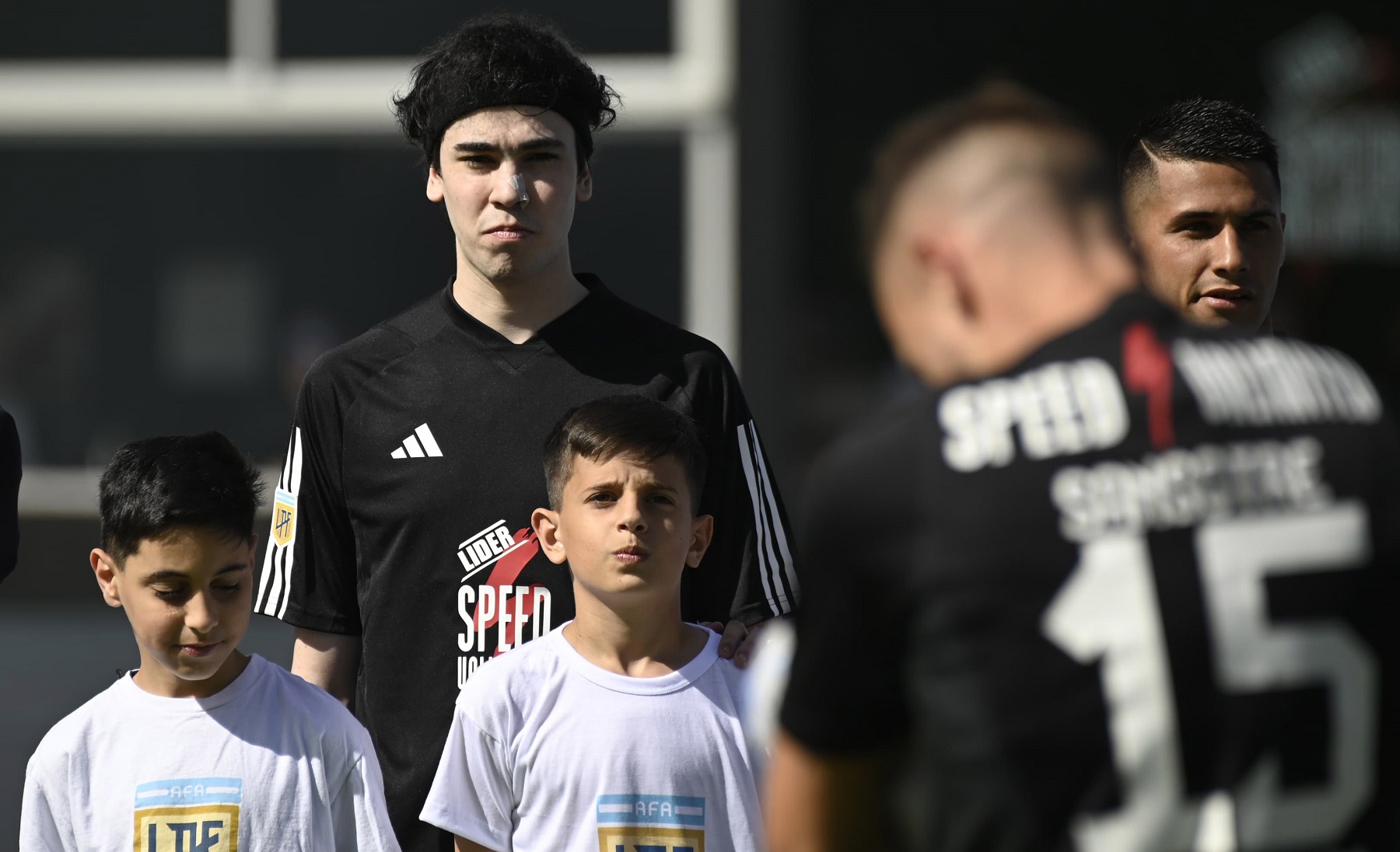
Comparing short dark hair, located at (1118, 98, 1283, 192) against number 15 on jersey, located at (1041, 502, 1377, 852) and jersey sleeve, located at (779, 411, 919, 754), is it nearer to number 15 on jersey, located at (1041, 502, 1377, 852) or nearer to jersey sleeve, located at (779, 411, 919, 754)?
number 15 on jersey, located at (1041, 502, 1377, 852)

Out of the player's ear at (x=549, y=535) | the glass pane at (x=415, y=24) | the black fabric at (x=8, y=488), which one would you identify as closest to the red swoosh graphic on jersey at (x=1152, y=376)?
the player's ear at (x=549, y=535)

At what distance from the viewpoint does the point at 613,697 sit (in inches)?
111

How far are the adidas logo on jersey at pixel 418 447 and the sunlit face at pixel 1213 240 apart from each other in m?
1.35

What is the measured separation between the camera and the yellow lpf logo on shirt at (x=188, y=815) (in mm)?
2773

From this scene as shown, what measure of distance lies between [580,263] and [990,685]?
5.82m

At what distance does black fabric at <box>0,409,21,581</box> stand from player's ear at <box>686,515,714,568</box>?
1.47 meters

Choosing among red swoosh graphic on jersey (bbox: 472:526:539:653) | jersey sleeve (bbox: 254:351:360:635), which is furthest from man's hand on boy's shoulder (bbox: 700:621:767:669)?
jersey sleeve (bbox: 254:351:360:635)

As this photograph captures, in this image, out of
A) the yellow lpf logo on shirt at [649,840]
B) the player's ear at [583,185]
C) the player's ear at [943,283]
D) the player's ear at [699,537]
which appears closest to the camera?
the player's ear at [943,283]

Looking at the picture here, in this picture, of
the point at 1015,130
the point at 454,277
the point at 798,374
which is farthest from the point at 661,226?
the point at 1015,130

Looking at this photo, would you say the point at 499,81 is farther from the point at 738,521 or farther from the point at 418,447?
the point at 738,521

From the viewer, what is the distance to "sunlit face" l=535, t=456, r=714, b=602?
2.82 m

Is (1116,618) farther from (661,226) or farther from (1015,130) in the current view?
(661,226)

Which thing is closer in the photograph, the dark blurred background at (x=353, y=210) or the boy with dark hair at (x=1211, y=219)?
the boy with dark hair at (x=1211, y=219)

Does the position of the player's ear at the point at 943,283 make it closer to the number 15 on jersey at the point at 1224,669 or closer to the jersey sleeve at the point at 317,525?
the number 15 on jersey at the point at 1224,669
